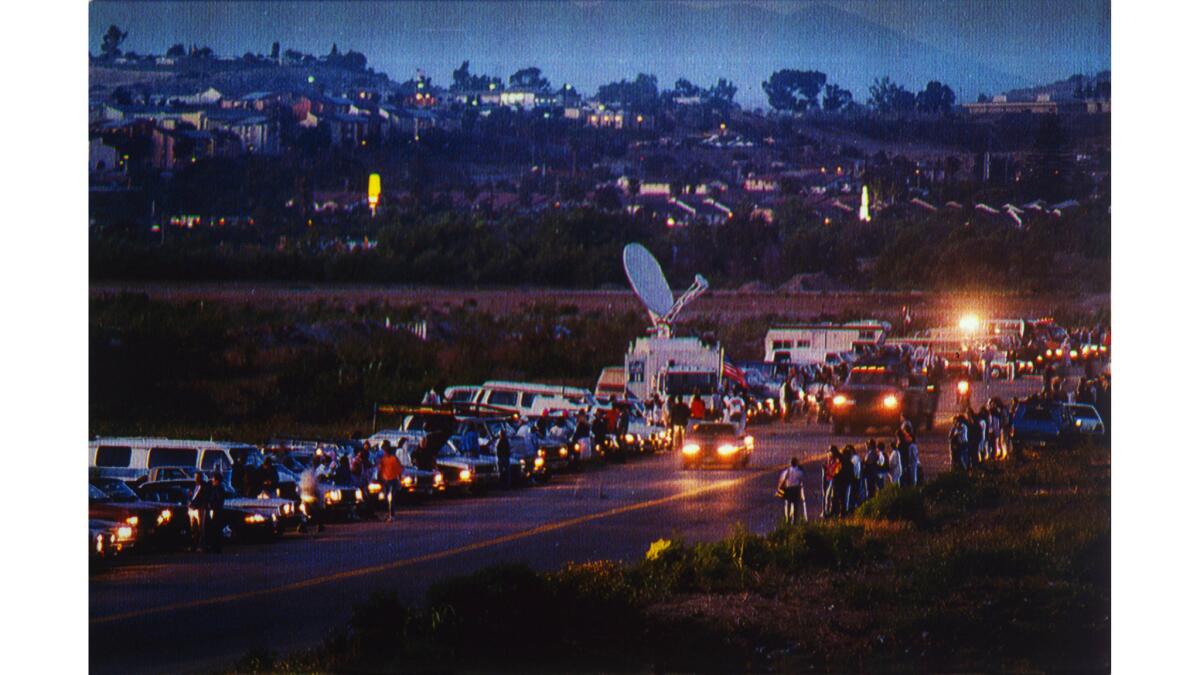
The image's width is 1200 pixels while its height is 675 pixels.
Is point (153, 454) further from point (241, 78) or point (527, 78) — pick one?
point (527, 78)

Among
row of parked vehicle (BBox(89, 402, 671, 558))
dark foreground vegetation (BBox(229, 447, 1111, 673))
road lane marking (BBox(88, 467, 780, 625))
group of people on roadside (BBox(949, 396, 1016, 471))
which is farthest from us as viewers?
group of people on roadside (BBox(949, 396, 1016, 471))

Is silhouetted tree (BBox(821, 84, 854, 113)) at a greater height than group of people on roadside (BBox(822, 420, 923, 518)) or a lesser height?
greater

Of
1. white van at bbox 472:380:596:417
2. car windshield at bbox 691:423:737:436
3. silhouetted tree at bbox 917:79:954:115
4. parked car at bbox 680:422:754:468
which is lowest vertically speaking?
parked car at bbox 680:422:754:468

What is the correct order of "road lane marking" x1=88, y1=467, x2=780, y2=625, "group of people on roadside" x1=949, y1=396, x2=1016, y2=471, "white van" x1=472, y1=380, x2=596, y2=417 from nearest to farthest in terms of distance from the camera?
"road lane marking" x1=88, y1=467, x2=780, y2=625, "group of people on roadside" x1=949, y1=396, x2=1016, y2=471, "white van" x1=472, y1=380, x2=596, y2=417

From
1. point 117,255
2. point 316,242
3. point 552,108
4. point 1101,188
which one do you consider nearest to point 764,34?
point 552,108

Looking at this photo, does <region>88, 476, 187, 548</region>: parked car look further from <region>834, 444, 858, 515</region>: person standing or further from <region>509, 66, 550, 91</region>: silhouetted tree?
<region>834, 444, 858, 515</region>: person standing

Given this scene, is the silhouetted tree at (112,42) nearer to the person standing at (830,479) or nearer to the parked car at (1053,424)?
the person standing at (830,479)

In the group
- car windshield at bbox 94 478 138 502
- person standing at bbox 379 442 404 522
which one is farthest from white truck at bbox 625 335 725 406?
car windshield at bbox 94 478 138 502

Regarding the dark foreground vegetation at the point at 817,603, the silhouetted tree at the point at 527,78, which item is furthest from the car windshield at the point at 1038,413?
the silhouetted tree at the point at 527,78
